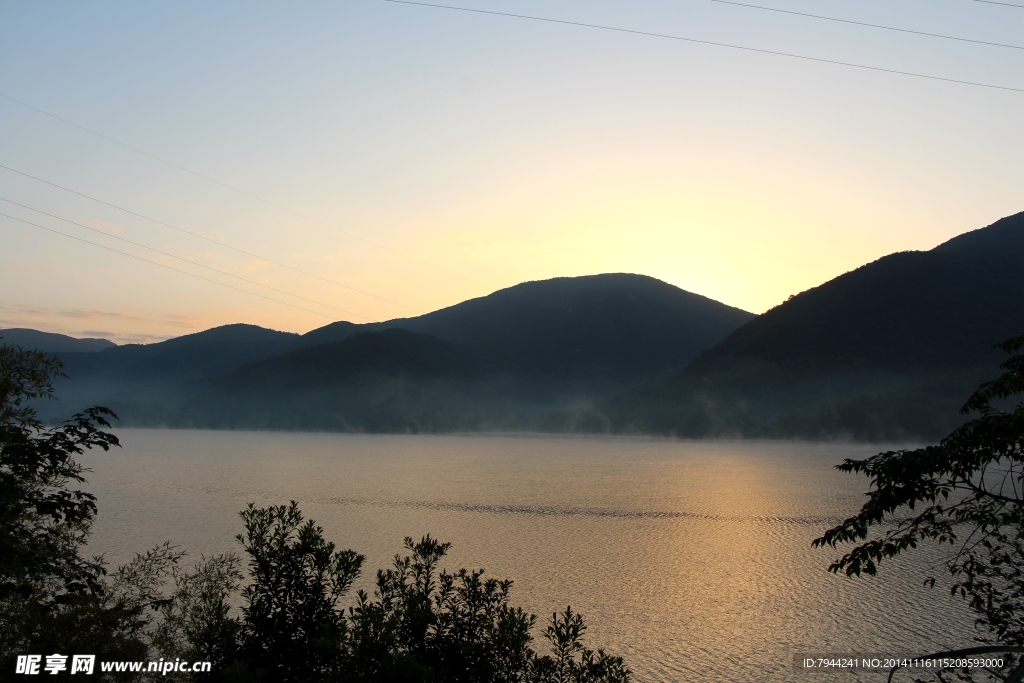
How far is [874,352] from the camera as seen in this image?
13225cm

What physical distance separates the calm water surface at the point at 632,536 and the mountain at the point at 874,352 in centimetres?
3465

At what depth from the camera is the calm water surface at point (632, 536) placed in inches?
895

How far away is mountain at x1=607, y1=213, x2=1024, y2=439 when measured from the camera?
389 ft

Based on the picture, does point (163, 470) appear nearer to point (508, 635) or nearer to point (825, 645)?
point (825, 645)

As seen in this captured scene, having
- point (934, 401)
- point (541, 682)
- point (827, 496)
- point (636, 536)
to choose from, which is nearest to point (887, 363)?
point (934, 401)

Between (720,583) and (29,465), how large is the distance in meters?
26.6

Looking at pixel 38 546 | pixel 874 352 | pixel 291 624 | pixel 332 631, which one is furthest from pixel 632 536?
pixel 874 352

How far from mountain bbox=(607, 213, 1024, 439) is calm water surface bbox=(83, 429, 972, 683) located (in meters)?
34.7

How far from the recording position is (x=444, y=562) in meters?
31.5

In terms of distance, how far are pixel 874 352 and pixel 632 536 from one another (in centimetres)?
10770

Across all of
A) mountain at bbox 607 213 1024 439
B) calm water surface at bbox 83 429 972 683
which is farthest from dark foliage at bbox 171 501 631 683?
mountain at bbox 607 213 1024 439

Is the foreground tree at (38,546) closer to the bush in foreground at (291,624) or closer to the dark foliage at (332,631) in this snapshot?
the bush in foreground at (291,624)

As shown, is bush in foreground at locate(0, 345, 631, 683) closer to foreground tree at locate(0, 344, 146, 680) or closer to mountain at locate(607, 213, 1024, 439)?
foreground tree at locate(0, 344, 146, 680)

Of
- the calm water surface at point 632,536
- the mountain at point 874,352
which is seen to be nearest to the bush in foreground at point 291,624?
the calm water surface at point 632,536
